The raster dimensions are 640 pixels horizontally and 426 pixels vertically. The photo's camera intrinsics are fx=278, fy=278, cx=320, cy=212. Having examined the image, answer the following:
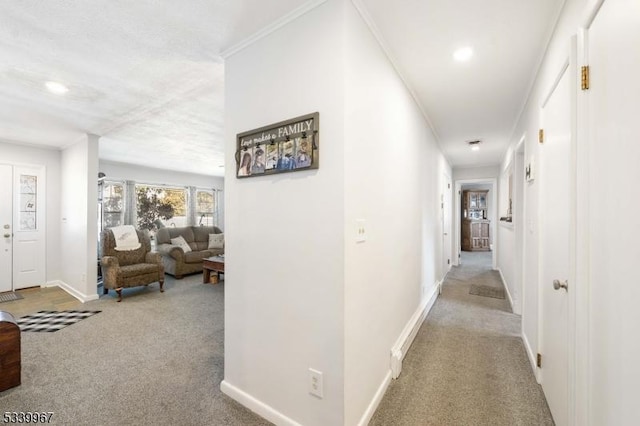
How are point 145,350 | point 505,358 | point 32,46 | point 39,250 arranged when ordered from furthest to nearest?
point 39,250
point 145,350
point 505,358
point 32,46

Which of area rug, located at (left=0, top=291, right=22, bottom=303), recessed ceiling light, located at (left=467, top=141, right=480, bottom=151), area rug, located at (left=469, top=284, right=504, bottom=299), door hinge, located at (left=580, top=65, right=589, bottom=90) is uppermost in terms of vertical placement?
recessed ceiling light, located at (left=467, top=141, right=480, bottom=151)

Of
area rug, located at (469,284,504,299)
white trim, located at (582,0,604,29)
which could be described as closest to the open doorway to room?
area rug, located at (469,284,504,299)

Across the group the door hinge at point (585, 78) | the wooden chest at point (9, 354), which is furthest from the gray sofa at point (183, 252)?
the door hinge at point (585, 78)

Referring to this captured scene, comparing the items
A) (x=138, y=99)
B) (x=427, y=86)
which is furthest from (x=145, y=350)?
(x=427, y=86)

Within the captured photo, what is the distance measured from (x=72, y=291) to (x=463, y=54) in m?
5.92

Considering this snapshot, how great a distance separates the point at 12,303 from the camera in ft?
12.7

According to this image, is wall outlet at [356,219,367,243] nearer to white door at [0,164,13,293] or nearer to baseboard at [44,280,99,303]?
baseboard at [44,280,99,303]

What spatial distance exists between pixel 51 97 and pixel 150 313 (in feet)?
8.48

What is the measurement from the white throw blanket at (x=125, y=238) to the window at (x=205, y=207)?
2.82 metres

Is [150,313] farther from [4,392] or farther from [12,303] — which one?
[12,303]

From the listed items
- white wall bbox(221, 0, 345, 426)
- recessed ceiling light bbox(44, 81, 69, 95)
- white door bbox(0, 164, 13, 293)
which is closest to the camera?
white wall bbox(221, 0, 345, 426)

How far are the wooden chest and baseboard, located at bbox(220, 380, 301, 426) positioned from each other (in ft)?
4.90

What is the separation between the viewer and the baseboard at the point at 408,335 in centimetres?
208

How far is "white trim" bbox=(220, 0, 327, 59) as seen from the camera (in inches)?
58.7
